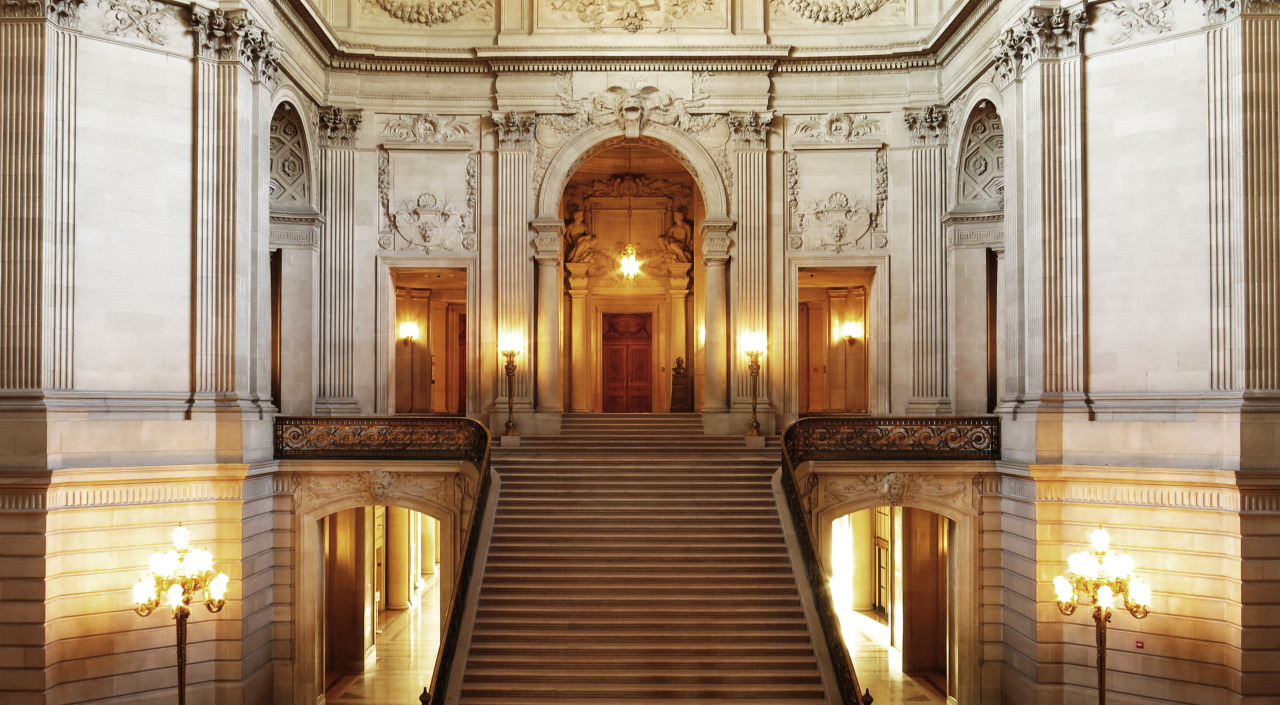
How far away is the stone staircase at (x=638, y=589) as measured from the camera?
1162 centimetres

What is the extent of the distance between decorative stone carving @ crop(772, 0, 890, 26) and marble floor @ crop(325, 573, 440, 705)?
13.9 metres

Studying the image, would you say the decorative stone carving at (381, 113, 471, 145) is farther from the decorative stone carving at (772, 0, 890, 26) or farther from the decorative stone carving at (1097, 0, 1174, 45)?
the decorative stone carving at (1097, 0, 1174, 45)

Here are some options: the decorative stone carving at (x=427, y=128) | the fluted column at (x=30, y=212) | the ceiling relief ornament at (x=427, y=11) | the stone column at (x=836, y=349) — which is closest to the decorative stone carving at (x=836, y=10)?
the ceiling relief ornament at (x=427, y=11)

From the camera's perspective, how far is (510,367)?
1716cm

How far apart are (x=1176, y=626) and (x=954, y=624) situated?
11.3 feet

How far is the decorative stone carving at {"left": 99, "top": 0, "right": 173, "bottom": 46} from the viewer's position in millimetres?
12719

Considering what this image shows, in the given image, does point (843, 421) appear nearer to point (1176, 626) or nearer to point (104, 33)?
point (1176, 626)

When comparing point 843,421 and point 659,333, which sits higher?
point 659,333

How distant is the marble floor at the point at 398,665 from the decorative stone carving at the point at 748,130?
1105 centimetres

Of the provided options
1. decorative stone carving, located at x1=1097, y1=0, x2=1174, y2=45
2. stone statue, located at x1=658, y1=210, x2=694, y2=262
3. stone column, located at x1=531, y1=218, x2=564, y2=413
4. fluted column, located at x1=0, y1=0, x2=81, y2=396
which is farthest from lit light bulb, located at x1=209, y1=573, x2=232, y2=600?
stone statue, located at x1=658, y1=210, x2=694, y2=262

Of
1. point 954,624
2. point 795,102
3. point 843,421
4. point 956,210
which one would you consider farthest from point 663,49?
point 954,624

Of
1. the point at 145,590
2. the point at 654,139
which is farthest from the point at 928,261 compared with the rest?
the point at 145,590

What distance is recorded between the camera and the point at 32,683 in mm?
11453

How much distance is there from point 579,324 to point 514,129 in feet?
19.3
